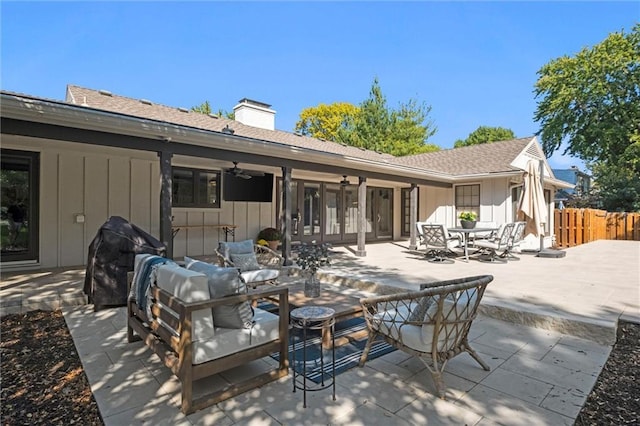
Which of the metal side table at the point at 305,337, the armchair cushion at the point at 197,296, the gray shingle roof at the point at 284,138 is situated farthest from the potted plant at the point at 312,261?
the gray shingle roof at the point at 284,138

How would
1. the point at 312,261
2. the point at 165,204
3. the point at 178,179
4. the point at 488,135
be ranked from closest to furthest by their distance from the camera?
the point at 312,261 < the point at 165,204 < the point at 178,179 < the point at 488,135

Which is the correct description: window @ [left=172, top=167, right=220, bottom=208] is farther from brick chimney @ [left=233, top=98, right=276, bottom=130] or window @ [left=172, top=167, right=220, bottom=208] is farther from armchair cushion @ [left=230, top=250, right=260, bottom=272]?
brick chimney @ [left=233, top=98, right=276, bottom=130]

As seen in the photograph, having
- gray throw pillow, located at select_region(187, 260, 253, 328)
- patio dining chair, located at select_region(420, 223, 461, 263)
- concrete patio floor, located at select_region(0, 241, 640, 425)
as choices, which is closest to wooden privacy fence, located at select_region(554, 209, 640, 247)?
patio dining chair, located at select_region(420, 223, 461, 263)

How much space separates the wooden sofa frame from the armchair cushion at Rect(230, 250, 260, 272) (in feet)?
7.28

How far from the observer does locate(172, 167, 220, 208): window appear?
802cm

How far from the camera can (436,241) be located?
775 cm

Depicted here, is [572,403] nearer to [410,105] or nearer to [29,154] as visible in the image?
[29,154]

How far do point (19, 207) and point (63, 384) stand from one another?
18.1 feet

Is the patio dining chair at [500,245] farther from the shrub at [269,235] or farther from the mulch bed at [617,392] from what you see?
the shrub at [269,235]

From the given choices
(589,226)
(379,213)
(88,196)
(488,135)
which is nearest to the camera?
(88,196)

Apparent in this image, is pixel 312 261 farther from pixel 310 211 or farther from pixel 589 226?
pixel 589 226

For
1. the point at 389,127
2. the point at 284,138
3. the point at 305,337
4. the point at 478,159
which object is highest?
the point at 389,127

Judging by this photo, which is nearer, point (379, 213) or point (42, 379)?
point (42, 379)

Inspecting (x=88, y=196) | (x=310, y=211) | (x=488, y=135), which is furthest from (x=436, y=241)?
(x=488, y=135)
